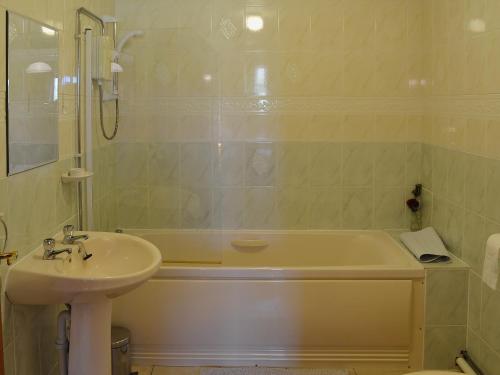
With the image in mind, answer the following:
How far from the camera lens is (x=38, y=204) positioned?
2566mm

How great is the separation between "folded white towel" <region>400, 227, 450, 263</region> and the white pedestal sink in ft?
5.27

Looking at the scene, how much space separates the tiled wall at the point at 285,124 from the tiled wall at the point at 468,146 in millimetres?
263

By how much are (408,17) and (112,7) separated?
1.95 metres

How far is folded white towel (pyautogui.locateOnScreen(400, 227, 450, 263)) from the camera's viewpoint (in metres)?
3.29

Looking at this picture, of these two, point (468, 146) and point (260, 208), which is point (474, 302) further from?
point (260, 208)

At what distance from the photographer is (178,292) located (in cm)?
322

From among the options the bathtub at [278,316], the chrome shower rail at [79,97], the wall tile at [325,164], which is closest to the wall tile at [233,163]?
the wall tile at [325,164]

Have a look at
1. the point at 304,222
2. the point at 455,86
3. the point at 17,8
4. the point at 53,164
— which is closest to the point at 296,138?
the point at 304,222

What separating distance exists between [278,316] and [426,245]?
0.97 metres

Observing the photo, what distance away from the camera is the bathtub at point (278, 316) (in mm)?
3201

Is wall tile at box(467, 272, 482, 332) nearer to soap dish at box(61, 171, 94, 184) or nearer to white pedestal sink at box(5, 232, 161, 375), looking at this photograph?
white pedestal sink at box(5, 232, 161, 375)

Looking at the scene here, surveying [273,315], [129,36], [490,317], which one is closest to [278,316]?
[273,315]

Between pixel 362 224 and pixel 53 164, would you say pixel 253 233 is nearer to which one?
pixel 362 224

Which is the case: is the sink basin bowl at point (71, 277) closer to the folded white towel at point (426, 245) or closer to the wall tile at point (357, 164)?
the folded white towel at point (426, 245)
